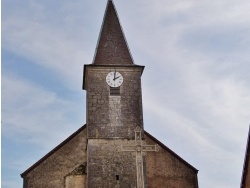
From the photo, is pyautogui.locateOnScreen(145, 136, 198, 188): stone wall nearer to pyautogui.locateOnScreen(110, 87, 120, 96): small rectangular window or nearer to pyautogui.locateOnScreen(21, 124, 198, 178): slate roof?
pyautogui.locateOnScreen(21, 124, 198, 178): slate roof

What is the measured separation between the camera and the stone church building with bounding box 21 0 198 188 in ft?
72.5

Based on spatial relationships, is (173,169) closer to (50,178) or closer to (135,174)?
(135,174)

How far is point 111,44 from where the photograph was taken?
82.9 feet

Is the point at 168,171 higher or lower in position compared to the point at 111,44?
lower

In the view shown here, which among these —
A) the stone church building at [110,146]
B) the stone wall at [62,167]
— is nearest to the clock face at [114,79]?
the stone church building at [110,146]

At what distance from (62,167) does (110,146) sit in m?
3.03

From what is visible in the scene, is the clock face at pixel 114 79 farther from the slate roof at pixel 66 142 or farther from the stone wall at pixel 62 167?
the stone wall at pixel 62 167

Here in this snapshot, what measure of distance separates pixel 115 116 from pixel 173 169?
451 centimetres

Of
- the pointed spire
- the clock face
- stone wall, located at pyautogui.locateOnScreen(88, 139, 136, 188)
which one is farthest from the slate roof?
the pointed spire

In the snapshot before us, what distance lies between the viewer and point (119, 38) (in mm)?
25688

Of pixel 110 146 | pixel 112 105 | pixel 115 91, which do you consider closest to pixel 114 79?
pixel 115 91

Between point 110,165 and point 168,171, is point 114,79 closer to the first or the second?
point 110,165

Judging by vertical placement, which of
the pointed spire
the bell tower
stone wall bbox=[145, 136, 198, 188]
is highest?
the pointed spire

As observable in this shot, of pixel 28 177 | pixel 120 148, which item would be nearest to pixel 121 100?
pixel 120 148
